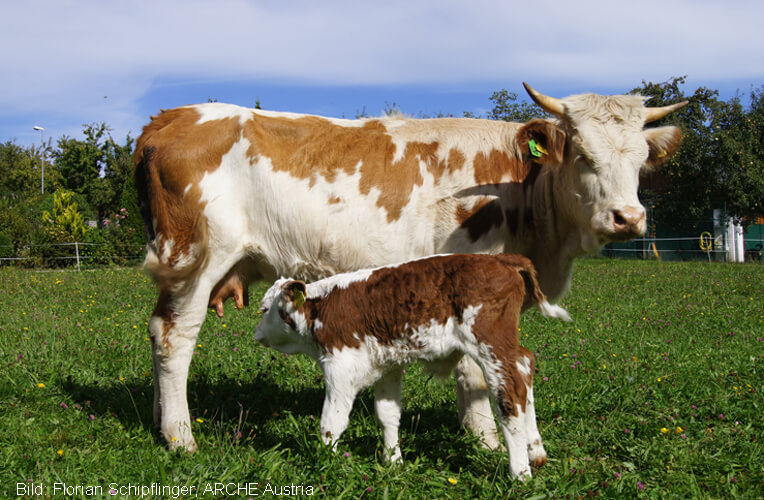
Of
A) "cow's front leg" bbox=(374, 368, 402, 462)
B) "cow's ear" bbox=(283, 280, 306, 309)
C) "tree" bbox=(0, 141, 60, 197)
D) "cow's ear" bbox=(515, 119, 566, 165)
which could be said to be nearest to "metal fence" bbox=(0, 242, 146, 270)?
"cow's ear" bbox=(283, 280, 306, 309)

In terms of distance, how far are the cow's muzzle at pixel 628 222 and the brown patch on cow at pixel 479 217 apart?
86 centimetres

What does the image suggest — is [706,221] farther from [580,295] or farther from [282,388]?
[282,388]

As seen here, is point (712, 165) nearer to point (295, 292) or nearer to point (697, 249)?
point (697, 249)

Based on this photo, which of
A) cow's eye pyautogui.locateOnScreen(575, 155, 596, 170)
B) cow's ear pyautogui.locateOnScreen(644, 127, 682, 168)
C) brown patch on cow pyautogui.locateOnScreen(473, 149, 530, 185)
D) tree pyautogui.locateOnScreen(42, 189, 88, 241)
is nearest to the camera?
cow's eye pyautogui.locateOnScreen(575, 155, 596, 170)

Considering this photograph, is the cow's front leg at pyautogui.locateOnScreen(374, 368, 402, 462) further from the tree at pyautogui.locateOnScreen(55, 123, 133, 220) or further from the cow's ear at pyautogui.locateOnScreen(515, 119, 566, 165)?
the tree at pyautogui.locateOnScreen(55, 123, 133, 220)

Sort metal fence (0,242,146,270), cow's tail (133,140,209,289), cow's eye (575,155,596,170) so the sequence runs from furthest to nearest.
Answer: metal fence (0,242,146,270) → cow's tail (133,140,209,289) → cow's eye (575,155,596,170)

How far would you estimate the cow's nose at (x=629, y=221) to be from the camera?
3.87 meters

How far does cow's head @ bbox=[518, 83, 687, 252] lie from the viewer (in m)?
4.00

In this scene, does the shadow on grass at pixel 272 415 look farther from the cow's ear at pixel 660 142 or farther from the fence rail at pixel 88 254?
the fence rail at pixel 88 254

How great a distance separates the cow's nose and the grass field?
1.45m

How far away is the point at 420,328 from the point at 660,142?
2501 millimetres

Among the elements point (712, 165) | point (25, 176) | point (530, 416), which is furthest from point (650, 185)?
point (25, 176)

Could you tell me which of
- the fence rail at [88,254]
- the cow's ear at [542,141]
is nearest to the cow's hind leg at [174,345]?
the cow's ear at [542,141]

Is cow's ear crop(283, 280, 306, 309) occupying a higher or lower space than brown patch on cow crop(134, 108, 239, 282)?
lower
